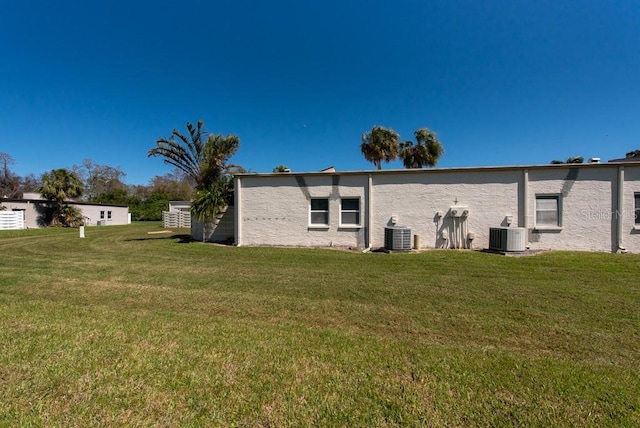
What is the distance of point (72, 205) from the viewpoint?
27.6 metres

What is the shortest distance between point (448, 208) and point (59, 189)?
101 ft

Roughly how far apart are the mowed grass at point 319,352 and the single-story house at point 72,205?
2572cm

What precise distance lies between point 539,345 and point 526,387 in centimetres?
103

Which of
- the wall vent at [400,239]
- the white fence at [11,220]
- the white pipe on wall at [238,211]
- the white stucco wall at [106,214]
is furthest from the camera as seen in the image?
the white stucco wall at [106,214]

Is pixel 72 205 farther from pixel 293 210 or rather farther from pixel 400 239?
pixel 400 239

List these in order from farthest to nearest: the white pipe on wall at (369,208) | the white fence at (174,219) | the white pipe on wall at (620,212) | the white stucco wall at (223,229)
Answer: the white fence at (174,219) → the white stucco wall at (223,229) → the white pipe on wall at (369,208) → the white pipe on wall at (620,212)

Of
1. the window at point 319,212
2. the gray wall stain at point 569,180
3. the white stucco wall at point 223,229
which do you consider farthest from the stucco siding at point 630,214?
the white stucco wall at point 223,229

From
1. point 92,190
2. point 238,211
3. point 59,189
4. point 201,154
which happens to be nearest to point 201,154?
point 201,154

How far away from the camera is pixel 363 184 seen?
11633 mm

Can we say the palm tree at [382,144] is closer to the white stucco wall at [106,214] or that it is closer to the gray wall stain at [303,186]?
the gray wall stain at [303,186]

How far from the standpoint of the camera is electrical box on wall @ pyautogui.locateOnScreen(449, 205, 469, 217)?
35.3 feet

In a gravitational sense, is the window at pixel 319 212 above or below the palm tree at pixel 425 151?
below

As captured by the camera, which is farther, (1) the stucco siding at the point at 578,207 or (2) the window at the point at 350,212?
(2) the window at the point at 350,212

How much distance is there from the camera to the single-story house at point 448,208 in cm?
998
